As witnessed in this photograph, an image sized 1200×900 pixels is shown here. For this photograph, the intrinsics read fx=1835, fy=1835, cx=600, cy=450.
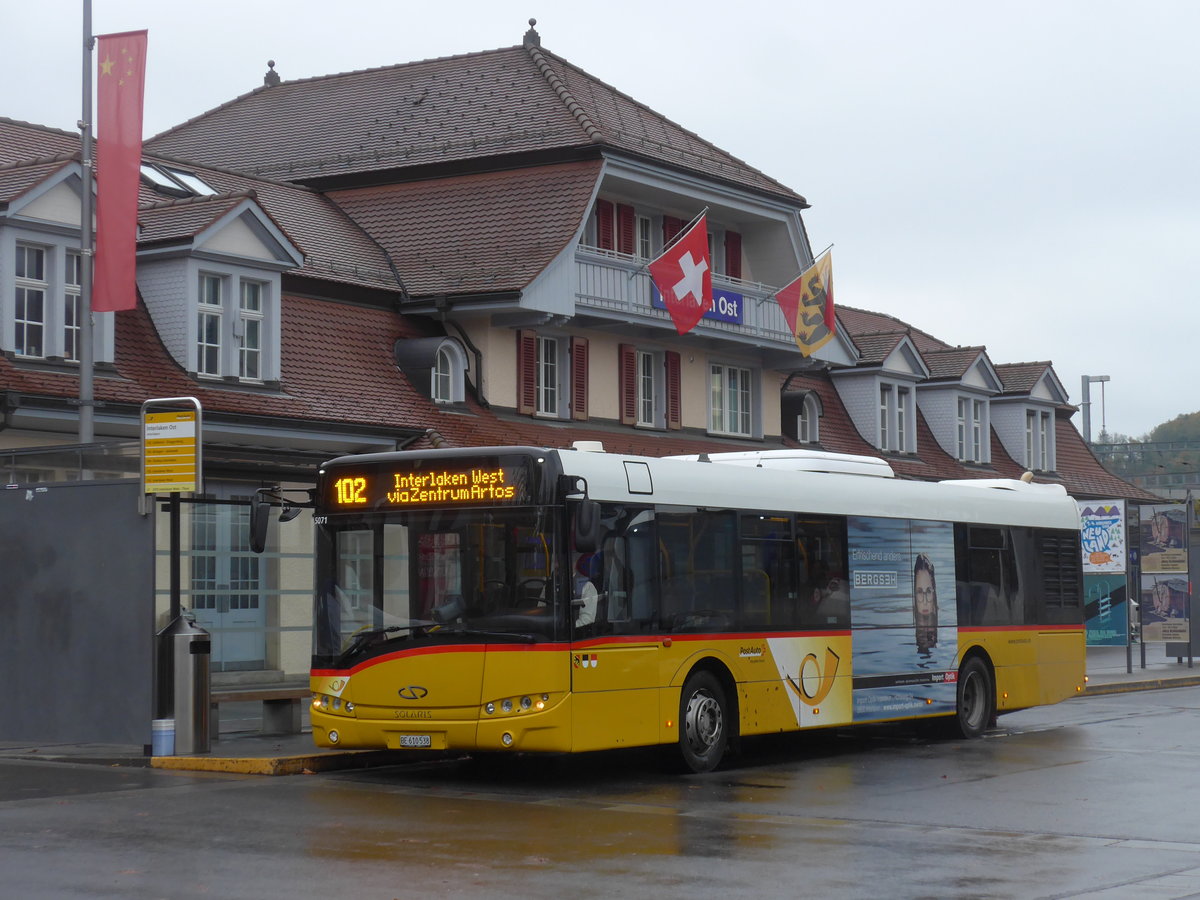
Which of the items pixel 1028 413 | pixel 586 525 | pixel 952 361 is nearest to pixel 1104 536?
pixel 952 361

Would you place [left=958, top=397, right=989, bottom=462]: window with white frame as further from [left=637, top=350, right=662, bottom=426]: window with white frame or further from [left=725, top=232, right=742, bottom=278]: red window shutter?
[left=637, top=350, right=662, bottom=426]: window with white frame

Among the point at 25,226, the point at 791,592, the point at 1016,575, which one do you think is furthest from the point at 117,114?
the point at 1016,575

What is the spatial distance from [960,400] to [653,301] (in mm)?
17589

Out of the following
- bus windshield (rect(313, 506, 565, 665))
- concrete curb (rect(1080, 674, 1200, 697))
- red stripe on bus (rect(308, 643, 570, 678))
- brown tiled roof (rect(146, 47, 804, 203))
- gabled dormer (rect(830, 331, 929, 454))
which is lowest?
concrete curb (rect(1080, 674, 1200, 697))

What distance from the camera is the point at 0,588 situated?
18.2 m

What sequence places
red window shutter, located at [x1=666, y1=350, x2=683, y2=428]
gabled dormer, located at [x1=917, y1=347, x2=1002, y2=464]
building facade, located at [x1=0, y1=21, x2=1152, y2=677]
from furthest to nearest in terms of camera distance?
gabled dormer, located at [x1=917, y1=347, x2=1002, y2=464]
red window shutter, located at [x1=666, y1=350, x2=683, y2=428]
building facade, located at [x1=0, y1=21, x2=1152, y2=677]

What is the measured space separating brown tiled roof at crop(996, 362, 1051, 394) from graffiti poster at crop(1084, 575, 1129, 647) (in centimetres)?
1770

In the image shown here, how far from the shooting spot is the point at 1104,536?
1339 inches

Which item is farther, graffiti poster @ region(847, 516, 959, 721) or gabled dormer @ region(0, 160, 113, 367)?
gabled dormer @ region(0, 160, 113, 367)

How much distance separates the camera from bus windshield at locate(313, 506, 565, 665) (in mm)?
14719

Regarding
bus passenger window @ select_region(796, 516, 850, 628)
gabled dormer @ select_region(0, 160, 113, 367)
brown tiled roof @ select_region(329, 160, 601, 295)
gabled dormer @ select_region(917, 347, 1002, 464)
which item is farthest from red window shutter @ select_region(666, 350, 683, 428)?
bus passenger window @ select_region(796, 516, 850, 628)

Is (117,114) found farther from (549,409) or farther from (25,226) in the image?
(549,409)

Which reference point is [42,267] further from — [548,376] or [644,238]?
[644,238]

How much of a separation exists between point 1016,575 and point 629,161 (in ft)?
48.7
